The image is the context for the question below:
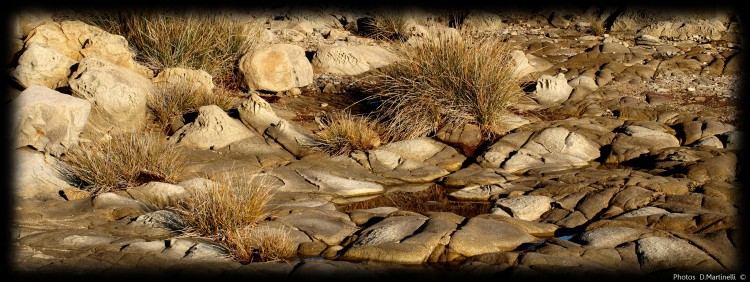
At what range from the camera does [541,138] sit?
10.5 meters

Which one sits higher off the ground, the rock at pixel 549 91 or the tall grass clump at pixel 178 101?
the rock at pixel 549 91

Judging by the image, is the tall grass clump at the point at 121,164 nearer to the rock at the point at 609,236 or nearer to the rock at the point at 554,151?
the rock at the point at 554,151

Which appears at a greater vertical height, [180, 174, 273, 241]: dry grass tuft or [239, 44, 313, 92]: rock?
[180, 174, 273, 241]: dry grass tuft

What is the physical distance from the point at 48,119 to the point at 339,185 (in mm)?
3408

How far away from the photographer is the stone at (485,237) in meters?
6.87

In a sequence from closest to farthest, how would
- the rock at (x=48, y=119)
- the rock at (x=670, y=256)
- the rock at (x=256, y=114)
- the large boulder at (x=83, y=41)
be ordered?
the rock at (x=670, y=256)
the rock at (x=48, y=119)
the rock at (x=256, y=114)
the large boulder at (x=83, y=41)

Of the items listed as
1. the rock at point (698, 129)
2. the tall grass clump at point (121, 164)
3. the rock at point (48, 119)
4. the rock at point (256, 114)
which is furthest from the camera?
the rock at point (256, 114)

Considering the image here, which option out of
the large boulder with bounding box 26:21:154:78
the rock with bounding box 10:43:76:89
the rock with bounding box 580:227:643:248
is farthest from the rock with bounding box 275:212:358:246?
the large boulder with bounding box 26:21:154:78

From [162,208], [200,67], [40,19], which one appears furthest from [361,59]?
[162,208]

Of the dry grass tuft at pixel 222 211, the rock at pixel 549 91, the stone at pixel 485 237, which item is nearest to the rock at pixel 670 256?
the stone at pixel 485 237

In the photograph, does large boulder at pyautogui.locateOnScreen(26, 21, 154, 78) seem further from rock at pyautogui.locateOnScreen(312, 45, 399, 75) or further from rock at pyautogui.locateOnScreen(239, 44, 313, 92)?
rock at pyautogui.locateOnScreen(312, 45, 399, 75)

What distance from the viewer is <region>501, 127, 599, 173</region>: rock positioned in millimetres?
9945

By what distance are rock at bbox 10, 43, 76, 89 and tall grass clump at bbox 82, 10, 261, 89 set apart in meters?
1.59

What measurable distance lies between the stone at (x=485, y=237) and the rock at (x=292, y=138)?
3.49 meters
